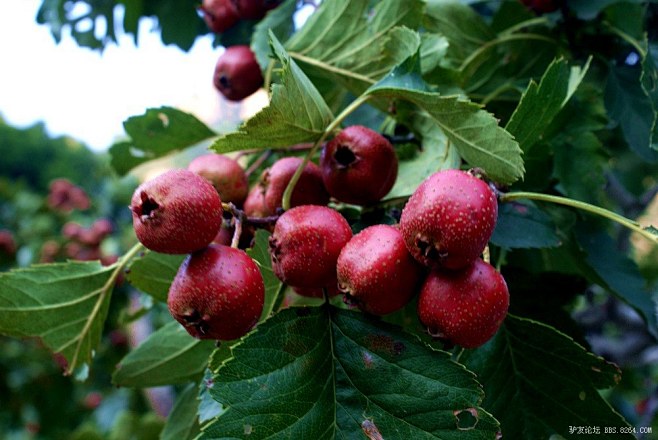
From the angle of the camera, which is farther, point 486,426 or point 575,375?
point 575,375

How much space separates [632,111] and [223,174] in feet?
3.19

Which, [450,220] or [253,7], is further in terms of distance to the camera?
[253,7]

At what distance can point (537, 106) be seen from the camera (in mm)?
943

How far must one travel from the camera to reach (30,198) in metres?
4.79

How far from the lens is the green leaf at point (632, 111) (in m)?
1.39

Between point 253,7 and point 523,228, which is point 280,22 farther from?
point 523,228

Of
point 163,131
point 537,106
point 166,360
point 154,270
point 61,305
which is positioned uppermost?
point 537,106

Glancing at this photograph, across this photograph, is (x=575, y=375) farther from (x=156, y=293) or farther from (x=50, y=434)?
(x=50, y=434)

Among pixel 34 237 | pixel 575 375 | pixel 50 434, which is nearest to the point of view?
pixel 575 375

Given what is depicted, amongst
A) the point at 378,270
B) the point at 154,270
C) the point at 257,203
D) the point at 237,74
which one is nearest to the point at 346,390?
the point at 378,270

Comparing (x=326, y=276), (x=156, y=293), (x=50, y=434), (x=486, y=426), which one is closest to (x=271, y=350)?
(x=326, y=276)

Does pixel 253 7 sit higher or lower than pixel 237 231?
higher

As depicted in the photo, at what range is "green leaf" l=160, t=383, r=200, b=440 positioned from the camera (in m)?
1.31

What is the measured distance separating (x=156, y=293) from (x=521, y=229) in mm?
727
